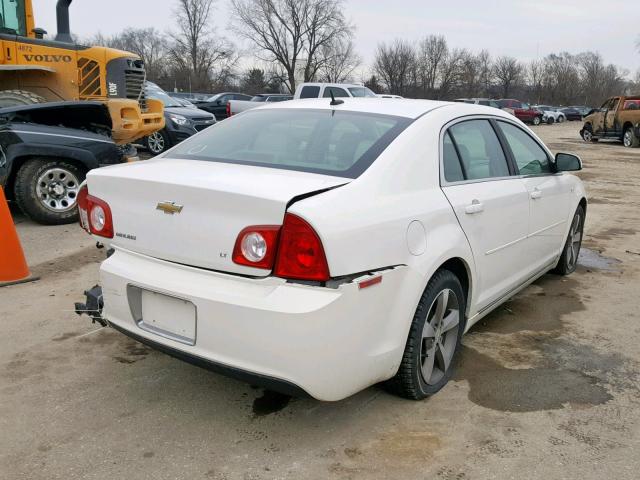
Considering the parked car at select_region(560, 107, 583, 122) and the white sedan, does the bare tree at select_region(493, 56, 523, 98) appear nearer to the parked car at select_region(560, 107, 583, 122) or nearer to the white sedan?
the parked car at select_region(560, 107, 583, 122)

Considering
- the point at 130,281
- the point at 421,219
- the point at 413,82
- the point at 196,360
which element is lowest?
the point at 196,360

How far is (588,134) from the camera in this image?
1061 inches

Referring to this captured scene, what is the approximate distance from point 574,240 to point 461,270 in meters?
2.75

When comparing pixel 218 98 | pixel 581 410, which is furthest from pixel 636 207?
pixel 218 98

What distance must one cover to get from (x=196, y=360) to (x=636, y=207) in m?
9.27

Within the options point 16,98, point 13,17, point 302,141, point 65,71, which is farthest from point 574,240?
point 13,17

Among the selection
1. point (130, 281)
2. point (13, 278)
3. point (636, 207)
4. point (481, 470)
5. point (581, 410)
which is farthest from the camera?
point (636, 207)

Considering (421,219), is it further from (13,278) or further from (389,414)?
(13,278)

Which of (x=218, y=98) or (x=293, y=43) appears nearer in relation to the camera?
(x=218, y=98)

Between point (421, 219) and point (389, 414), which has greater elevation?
point (421, 219)

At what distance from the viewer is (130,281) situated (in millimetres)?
2869

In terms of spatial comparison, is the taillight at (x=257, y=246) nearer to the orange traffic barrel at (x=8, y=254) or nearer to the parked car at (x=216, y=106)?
the orange traffic barrel at (x=8, y=254)

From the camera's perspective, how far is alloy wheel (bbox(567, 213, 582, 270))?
17.8ft

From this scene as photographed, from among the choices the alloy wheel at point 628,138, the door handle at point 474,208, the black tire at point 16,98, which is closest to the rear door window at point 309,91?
the black tire at point 16,98
